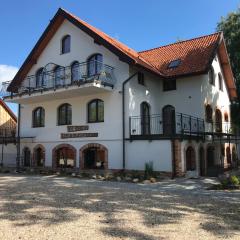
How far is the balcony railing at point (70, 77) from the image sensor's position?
18.2 m

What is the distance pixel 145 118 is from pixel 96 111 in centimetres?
297

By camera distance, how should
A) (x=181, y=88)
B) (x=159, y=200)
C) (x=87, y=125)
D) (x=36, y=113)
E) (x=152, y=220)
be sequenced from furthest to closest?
(x=36, y=113)
(x=181, y=88)
(x=87, y=125)
(x=159, y=200)
(x=152, y=220)

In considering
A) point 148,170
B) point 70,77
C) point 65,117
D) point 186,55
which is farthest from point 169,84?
point 148,170

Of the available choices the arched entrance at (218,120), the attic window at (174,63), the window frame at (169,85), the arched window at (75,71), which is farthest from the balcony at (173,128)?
the arched window at (75,71)

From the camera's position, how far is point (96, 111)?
63.6ft

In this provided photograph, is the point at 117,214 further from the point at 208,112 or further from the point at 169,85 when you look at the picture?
the point at 208,112

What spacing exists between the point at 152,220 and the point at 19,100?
16420 millimetres

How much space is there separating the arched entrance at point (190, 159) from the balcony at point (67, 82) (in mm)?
5557

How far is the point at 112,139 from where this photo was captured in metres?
18.3

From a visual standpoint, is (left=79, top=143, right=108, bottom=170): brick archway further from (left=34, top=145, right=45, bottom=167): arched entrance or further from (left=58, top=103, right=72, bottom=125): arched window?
(left=34, top=145, right=45, bottom=167): arched entrance

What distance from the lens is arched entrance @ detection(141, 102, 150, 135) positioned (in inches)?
758

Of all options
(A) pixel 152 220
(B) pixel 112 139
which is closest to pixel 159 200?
(A) pixel 152 220

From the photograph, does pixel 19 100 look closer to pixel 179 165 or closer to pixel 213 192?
pixel 179 165

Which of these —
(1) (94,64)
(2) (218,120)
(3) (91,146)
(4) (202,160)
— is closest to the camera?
(4) (202,160)
